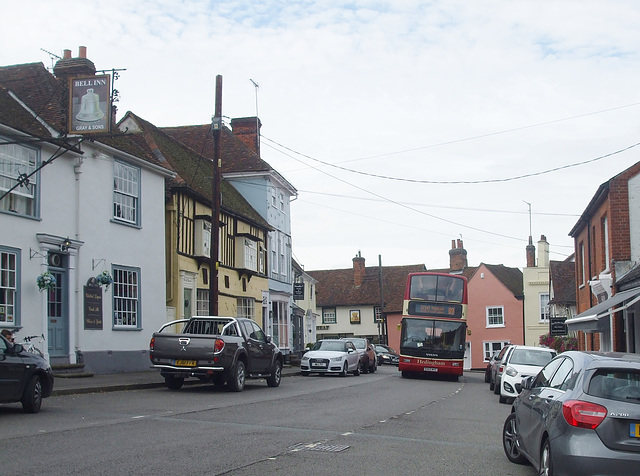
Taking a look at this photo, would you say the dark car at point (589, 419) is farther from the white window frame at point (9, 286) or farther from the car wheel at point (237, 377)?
the white window frame at point (9, 286)

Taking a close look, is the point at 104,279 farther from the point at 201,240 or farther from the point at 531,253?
the point at 531,253

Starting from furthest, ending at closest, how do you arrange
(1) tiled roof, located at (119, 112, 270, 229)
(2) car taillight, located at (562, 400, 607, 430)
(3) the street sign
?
(3) the street sign
(1) tiled roof, located at (119, 112, 270, 229)
(2) car taillight, located at (562, 400, 607, 430)

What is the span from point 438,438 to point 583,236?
22.8m

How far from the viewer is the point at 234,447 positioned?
30.8ft

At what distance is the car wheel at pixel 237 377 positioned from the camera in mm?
18312

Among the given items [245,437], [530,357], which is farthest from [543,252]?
[245,437]

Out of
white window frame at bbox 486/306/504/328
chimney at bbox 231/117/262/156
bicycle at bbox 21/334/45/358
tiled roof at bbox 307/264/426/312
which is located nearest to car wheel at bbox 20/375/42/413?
bicycle at bbox 21/334/45/358

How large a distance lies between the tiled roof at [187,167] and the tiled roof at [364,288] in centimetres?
3164

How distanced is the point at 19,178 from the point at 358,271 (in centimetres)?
5429

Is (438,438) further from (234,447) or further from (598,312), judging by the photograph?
(598,312)

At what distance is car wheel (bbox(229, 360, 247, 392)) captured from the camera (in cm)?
1831

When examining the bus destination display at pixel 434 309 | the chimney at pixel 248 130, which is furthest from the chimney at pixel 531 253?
the bus destination display at pixel 434 309

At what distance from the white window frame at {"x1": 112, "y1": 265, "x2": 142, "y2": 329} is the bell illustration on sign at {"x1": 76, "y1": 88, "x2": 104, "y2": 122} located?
6241 millimetres

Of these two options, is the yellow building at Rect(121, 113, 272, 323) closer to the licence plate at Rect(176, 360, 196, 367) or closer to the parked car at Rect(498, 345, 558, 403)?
the licence plate at Rect(176, 360, 196, 367)
